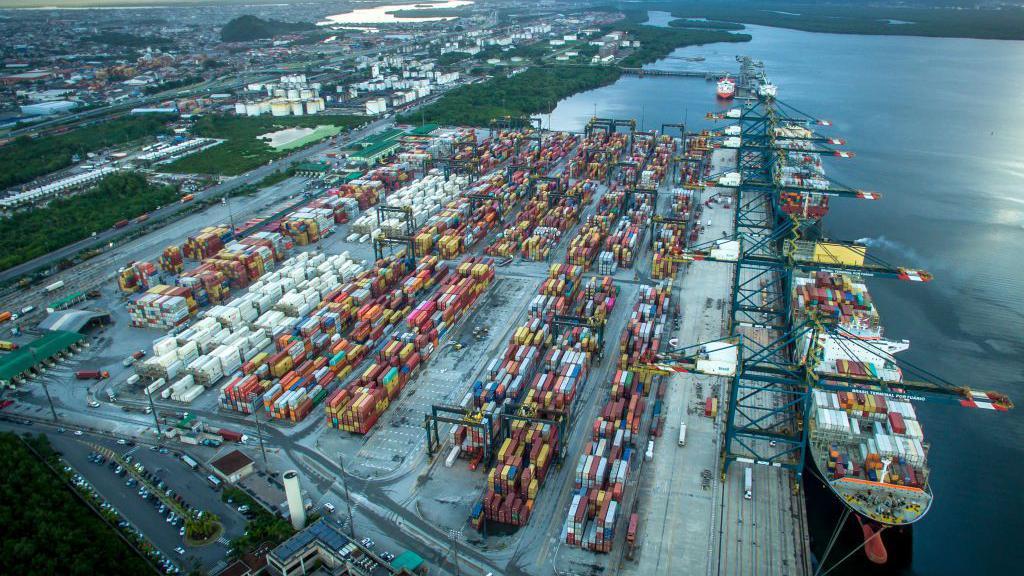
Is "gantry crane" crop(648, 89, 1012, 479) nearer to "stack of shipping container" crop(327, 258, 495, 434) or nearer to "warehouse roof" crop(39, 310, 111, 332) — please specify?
"stack of shipping container" crop(327, 258, 495, 434)

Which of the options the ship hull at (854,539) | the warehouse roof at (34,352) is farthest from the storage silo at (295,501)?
the warehouse roof at (34,352)

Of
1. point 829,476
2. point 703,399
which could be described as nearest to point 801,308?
point 703,399

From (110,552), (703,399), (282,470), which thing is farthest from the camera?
(703,399)

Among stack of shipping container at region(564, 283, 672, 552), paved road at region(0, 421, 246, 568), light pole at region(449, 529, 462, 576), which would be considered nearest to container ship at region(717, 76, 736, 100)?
stack of shipping container at region(564, 283, 672, 552)

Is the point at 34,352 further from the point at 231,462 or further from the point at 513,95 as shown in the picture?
the point at 513,95

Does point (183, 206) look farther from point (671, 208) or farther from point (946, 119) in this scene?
point (946, 119)
